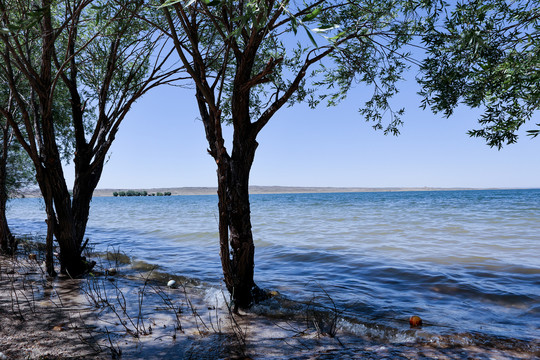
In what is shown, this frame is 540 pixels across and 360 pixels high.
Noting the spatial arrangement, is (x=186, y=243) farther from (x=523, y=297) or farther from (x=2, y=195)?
(x=523, y=297)

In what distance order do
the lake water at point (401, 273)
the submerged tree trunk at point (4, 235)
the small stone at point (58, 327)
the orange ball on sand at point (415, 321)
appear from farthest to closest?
the submerged tree trunk at point (4, 235)
the lake water at point (401, 273)
the orange ball on sand at point (415, 321)
the small stone at point (58, 327)

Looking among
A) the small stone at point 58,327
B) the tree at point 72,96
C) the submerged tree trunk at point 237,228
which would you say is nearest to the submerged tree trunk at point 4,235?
the tree at point 72,96

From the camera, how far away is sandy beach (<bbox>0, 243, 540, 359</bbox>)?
4.14m

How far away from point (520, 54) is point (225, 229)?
4786 millimetres

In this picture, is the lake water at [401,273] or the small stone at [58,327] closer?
the small stone at [58,327]

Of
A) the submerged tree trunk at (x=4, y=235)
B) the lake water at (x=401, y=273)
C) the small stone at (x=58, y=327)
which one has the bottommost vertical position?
the lake water at (x=401, y=273)

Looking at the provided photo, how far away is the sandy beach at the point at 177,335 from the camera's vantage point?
4.14m

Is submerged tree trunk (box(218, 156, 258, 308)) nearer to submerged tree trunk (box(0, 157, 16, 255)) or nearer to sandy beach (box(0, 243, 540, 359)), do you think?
sandy beach (box(0, 243, 540, 359))

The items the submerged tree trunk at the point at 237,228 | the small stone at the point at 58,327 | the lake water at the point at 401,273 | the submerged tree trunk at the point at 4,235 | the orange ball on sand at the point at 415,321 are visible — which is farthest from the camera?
the submerged tree trunk at the point at 4,235

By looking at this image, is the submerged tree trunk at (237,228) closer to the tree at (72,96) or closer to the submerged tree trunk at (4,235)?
the tree at (72,96)

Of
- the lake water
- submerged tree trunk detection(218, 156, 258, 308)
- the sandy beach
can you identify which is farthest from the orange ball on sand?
submerged tree trunk detection(218, 156, 258, 308)

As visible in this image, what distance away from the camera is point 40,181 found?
7207mm

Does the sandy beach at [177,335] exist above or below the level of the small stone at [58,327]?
below

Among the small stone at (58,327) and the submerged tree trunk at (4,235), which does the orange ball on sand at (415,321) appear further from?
the submerged tree trunk at (4,235)
